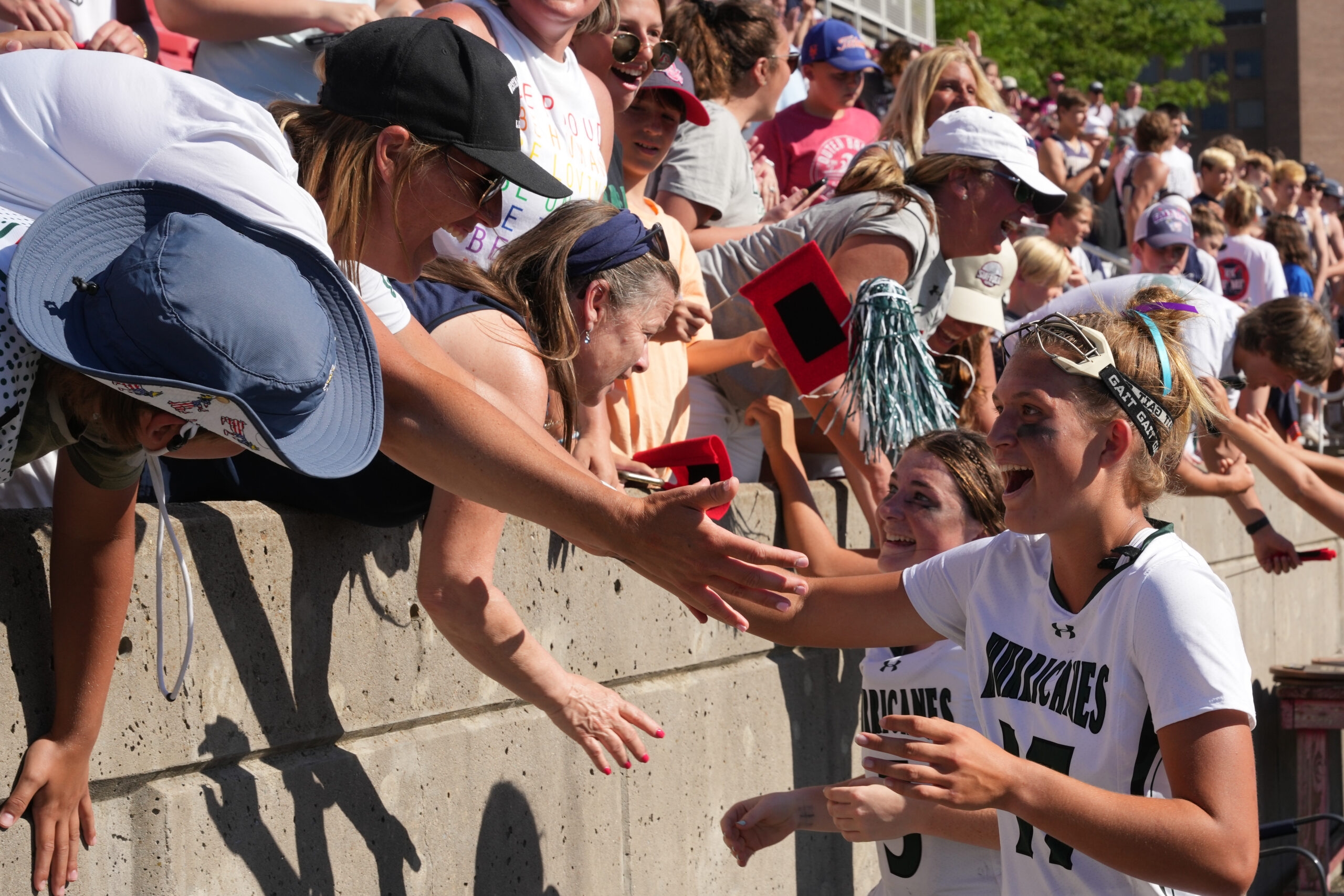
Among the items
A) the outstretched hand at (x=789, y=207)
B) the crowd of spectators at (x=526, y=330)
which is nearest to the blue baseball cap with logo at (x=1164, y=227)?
the crowd of spectators at (x=526, y=330)

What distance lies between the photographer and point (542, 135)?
3852mm

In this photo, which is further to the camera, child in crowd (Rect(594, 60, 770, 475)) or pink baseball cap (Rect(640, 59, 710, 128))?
pink baseball cap (Rect(640, 59, 710, 128))

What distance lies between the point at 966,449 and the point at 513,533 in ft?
4.19

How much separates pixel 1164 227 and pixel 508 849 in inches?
250

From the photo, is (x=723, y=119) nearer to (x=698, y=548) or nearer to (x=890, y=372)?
(x=890, y=372)

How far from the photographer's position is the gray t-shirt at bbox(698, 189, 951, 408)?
4629 mm

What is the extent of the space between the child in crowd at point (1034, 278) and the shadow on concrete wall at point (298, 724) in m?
4.64

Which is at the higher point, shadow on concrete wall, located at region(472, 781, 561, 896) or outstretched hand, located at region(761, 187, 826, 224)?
outstretched hand, located at region(761, 187, 826, 224)

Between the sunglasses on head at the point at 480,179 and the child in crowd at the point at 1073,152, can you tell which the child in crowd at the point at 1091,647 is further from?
the child in crowd at the point at 1073,152

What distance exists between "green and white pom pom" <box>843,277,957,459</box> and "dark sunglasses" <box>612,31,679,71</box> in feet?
3.39

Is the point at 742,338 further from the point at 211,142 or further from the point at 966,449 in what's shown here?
the point at 211,142

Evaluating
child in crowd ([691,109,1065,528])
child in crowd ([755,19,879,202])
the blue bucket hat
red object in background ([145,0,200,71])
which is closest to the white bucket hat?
child in crowd ([691,109,1065,528])

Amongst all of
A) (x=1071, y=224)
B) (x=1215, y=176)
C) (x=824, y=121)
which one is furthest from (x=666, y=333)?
(x=1215, y=176)

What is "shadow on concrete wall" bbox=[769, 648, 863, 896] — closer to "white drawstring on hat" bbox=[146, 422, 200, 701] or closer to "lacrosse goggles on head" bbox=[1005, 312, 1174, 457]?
"lacrosse goggles on head" bbox=[1005, 312, 1174, 457]
